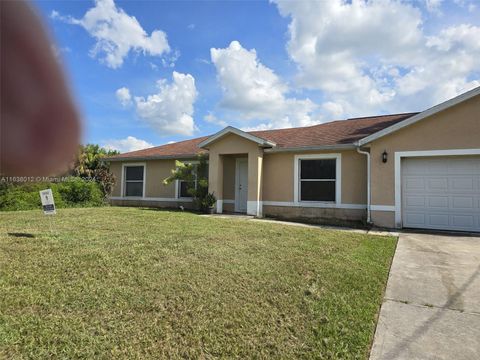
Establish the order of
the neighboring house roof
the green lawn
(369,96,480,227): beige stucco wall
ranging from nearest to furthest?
the green lawn, the neighboring house roof, (369,96,480,227): beige stucco wall

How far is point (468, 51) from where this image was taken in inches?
521

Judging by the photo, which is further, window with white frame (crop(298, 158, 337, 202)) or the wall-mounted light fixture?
window with white frame (crop(298, 158, 337, 202))

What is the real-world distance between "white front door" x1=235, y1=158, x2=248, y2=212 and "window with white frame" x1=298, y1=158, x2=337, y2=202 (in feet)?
9.29

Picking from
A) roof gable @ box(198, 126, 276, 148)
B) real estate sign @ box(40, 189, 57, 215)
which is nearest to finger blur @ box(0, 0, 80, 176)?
real estate sign @ box(40, 189, 57, 215)

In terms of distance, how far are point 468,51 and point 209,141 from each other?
11.3 m

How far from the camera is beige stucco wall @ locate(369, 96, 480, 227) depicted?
34.5 ft

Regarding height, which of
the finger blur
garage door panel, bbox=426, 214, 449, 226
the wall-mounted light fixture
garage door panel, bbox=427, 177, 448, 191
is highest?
the wall-mounted light fixture

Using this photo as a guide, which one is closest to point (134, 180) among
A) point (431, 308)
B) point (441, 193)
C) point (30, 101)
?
point (441, 193)

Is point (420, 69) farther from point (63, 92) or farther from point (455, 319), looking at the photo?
point (63, 92)

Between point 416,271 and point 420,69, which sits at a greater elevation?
point 420,69

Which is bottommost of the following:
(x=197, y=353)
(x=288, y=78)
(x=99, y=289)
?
(x=197, y=353)

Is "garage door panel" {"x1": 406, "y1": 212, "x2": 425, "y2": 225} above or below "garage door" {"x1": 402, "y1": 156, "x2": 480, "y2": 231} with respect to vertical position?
below

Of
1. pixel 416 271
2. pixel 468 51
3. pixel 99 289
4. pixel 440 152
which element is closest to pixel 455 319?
pixel 416 271

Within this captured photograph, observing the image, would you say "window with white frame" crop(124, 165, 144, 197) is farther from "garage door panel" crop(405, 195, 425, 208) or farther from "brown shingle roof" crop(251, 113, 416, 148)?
"garage door panel" crop(405, 195, 425, 208)
